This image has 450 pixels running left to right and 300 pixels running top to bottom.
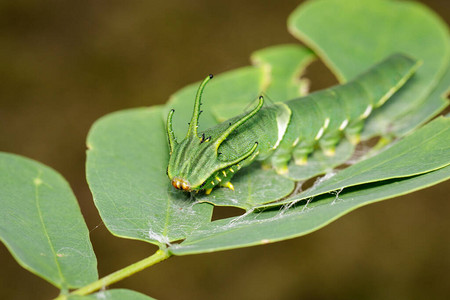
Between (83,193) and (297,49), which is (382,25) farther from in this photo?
(83,193)

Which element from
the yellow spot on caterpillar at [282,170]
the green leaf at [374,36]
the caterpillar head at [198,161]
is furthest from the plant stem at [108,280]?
the green leaf at [374,36]

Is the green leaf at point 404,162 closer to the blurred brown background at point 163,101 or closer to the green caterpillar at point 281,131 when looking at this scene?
the green caterpillar at point 281,131

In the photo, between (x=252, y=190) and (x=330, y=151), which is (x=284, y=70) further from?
(x=252, y=190)

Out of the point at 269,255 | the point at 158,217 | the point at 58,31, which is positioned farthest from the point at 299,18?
the point at 58,31

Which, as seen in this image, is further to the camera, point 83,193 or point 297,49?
point 83,193

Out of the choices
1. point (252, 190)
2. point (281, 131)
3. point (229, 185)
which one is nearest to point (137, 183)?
point (229, 185)

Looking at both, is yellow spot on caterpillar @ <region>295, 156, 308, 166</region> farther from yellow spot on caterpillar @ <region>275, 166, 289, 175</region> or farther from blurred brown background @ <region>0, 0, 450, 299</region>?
blurred brown background @ <region>0, 0, 450, 299</region>

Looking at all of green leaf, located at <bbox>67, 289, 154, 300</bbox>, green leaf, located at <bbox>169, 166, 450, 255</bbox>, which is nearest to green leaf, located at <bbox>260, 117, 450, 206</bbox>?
green leaf, located at <bbox>169, 166, 450, 255</bbox>
